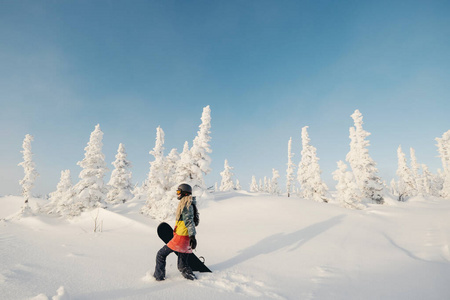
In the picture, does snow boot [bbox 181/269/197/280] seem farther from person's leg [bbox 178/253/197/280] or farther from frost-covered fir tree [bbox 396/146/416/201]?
frost-covered fir tree [bbox 396/146/416/201]

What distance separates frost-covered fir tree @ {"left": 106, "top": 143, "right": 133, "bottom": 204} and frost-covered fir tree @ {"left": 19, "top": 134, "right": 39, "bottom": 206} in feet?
32.4

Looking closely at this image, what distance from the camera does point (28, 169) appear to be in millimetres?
24734

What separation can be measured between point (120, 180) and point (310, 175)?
33.1 meters

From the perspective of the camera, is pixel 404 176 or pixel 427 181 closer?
pixel 404 176

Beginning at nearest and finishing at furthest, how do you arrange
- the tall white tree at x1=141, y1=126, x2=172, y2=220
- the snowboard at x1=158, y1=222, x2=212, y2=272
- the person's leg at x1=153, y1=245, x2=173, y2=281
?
the person's leg at x1=153, y1=245, x2=173, y2=281 → the snowboard at x1=158, y1=222, x2=212, y2=272 → the tall white tree at x1=141, y1=126, x2=172, y2=220

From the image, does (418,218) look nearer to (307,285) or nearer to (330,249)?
(330,249)

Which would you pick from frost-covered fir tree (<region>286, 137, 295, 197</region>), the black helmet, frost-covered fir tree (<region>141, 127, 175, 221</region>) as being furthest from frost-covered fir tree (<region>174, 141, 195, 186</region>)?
frost-covered fir tree (<region>286, 137, 295, 197</region>)

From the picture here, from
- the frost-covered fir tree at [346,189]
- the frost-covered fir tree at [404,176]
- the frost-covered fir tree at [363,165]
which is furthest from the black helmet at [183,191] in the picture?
the frost-covered fir tree at [404,176]

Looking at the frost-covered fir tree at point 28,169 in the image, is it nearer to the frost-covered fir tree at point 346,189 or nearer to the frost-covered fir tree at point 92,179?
the frost-covered fir tree at point 92,179

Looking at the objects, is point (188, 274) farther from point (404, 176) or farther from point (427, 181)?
point (427, 181)

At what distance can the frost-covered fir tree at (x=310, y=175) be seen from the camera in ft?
116

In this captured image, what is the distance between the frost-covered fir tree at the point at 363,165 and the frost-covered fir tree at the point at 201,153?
25.1 metres

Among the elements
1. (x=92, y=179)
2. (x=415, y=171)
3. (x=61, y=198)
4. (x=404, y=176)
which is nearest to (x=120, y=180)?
(x=61, y=198)

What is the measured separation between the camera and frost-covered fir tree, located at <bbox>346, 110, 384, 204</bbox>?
30.8 metres
